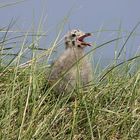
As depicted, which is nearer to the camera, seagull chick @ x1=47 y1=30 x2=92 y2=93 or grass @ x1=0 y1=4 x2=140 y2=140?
grass @ x1=0 y1=4 x2=140 y2=140

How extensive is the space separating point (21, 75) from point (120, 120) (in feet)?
2.70

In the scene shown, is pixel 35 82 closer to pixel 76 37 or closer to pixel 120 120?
pixel 120 120

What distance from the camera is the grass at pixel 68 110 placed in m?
2.46

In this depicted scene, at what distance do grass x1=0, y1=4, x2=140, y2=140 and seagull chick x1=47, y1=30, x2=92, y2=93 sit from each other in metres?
0.09

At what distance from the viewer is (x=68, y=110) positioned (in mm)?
2912

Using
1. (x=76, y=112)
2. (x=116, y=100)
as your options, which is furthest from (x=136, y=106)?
(x=76, y=112)

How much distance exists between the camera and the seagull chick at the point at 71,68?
3117mm

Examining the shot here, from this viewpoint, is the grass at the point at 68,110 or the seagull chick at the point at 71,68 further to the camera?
the seagull chick at the point at 71,68

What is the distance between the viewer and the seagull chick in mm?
3117

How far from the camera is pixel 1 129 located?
236 centimetres

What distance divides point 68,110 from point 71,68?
16.7 inches

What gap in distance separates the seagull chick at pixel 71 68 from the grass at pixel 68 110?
3.6 inches

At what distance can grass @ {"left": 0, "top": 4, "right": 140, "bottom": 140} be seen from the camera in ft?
8.07

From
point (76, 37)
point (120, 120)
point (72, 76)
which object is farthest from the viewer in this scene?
point (76, 37)
